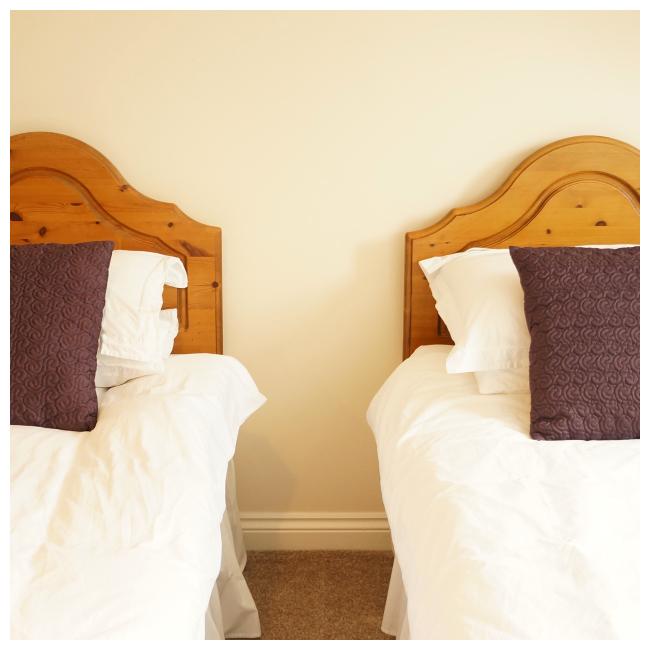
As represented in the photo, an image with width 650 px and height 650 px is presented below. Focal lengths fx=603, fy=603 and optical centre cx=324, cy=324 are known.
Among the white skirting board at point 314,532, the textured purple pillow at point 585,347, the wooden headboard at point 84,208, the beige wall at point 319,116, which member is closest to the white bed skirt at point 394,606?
the white skirting board at point 314,532

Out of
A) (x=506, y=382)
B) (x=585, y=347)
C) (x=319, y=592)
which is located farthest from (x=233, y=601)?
(x=585, y=347)

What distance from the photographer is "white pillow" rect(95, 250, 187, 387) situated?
1.55 metres

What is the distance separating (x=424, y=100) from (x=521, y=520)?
54.3 inches

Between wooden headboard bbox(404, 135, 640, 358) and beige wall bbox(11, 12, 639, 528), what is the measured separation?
0.24 feet

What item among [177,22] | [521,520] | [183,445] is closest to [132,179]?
[177,22]

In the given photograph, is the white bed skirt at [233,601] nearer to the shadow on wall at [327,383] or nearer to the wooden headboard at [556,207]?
the shadow on wall at [327,383]

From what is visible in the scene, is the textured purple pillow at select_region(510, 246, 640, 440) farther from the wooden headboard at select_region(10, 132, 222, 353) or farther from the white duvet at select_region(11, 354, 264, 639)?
the wooden headboard at select_region(10, 132, 222, 353)

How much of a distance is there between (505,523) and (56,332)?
3.43 ft

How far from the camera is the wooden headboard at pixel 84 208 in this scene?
1874 millimetres

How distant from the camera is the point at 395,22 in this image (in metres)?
1.85

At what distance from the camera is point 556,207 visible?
6.16ft

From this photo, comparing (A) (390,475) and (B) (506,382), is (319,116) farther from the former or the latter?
(A) (390,475)

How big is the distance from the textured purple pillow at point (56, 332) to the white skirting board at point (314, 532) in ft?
3.07
